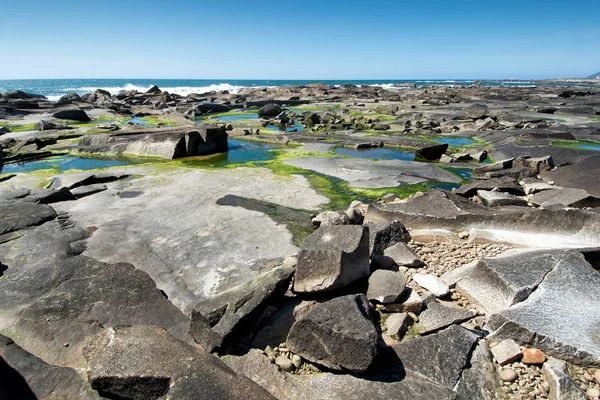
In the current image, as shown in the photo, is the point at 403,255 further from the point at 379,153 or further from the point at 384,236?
the point at 379,153

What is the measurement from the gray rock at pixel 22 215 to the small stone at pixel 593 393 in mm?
7030

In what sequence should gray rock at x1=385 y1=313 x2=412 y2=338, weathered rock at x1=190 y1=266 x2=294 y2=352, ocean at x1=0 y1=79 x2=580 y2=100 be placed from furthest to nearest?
ocean at x1=0 y1=79 x2=580 y2=100
gray rock at x1=385 y1=313 x2=412 y2=338
weathered rock at x1=190 y1=266 x2=294 y2=352

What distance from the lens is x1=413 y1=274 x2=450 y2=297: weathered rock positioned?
392 centimetres

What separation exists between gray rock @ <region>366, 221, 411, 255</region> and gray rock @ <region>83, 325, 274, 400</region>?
107 inches

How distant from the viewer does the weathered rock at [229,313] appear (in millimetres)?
3061

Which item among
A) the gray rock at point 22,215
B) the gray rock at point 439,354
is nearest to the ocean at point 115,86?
the gray rock at point 22,215

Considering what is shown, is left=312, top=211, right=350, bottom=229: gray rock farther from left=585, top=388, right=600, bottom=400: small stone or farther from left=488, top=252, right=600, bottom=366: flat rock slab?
left=585, top=388, right=600, bottom=400: small stone

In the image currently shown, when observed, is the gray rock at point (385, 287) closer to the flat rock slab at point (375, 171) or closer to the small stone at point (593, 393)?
the small stone at point (593, 393)

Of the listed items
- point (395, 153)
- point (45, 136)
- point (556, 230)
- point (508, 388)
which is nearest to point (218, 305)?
point (508, 388)

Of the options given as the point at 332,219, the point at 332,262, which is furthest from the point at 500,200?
the point at 332,262

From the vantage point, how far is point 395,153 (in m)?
12.8

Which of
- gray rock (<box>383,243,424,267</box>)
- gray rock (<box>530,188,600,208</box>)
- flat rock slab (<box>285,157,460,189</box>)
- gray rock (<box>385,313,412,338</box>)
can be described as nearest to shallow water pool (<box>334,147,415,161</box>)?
flat rock slab (<box>285,157,460,189</box>)

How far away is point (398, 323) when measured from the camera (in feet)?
11.0

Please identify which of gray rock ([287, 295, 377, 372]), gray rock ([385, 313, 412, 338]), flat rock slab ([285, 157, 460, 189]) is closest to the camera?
gray rock ([287, 295, 377, 372])
